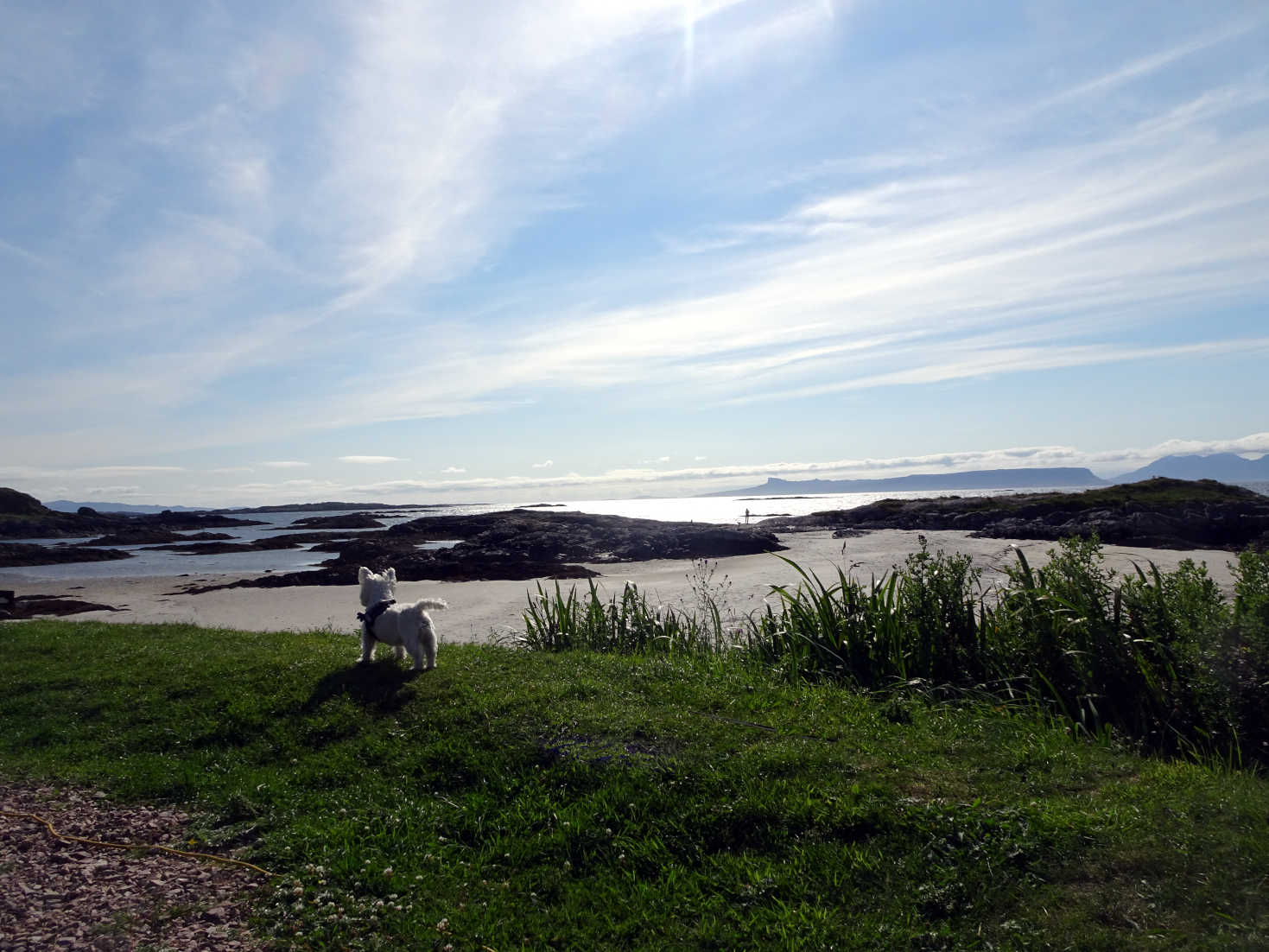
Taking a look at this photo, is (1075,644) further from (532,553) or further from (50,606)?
(532,553)

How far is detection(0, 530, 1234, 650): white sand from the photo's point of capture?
1664 centimetres

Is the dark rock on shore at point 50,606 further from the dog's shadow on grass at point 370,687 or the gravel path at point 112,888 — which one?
the gravel path at point 112,888

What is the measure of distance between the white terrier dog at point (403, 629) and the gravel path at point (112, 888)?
109 inches

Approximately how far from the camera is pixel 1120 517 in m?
29.2

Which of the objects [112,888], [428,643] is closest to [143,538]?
[428,643]

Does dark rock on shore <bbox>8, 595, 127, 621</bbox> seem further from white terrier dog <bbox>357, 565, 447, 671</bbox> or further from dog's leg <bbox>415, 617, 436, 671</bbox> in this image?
dog's leg <bbox>415, 617, 436, 671</bbox>

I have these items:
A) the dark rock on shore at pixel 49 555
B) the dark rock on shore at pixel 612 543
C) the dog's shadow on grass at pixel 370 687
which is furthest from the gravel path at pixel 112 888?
the dark rock on shore at pixel 49 555

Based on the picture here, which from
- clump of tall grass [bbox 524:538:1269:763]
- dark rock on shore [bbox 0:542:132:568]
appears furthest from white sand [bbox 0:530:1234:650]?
clump of tall grass [bbox 524:538:1269:763]

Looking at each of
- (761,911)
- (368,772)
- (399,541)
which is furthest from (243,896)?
(399,541)

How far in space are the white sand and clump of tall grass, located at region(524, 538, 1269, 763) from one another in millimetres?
5661

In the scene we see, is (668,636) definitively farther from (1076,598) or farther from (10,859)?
(10,859)

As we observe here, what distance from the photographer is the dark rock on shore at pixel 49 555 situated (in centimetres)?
3553

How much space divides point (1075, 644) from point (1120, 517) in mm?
26455

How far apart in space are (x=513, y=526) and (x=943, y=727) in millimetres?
32883
